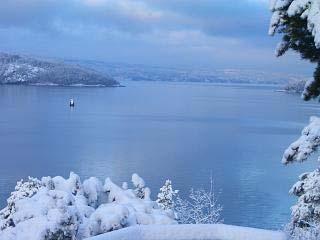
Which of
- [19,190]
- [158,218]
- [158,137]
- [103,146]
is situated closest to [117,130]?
[158,137]

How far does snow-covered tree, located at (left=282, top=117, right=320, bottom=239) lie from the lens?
610cm

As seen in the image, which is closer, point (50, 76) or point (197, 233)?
point (197, 233)

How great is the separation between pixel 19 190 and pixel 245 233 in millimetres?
10522

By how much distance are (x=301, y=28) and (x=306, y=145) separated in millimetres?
1571

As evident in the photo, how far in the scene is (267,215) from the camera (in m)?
29.8

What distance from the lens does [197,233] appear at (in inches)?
A: 197

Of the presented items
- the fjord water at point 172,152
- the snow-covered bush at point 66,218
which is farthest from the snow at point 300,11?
the fjord water at point 172,152

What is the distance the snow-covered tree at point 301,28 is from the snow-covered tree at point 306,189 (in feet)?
1.91

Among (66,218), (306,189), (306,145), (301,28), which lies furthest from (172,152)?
(301,28)

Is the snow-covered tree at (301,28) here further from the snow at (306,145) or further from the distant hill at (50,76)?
the distant hill at (50,76)

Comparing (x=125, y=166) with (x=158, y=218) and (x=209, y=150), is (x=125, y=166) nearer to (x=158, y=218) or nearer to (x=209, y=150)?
(x=209, y=150)

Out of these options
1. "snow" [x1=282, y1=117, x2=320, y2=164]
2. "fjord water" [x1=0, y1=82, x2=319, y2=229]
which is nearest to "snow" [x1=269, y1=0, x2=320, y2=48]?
"snow" [x1=282, y1=117, x2=320, y2=164]

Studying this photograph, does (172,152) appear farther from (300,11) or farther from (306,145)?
(300,11)

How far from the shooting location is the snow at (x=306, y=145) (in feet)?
20.0
